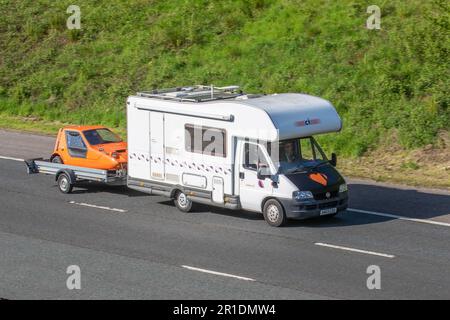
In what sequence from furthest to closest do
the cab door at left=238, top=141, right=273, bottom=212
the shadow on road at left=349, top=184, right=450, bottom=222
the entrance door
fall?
the entrance door
the shadow on road at left=349, top=184, right=450, bottom=222
the cab door at left=238, top=141, right=273, bottom=212

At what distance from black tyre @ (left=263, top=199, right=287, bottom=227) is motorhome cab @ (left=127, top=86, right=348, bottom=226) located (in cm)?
2

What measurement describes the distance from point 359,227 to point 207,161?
381cm

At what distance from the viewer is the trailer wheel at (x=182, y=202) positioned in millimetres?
23688

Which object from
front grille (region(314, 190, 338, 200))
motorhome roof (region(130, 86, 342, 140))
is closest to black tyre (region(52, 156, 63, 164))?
motorhome roof (region(130, 86, 342, 140))

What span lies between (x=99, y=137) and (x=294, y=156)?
659 centimetres

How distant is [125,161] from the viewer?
25672mm

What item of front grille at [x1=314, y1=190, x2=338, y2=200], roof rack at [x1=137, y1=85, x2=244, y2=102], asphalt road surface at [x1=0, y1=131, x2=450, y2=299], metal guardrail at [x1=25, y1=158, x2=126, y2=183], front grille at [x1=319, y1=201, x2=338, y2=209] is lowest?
asphalt road surface at [x1=0, y1=131, x2=450, y2=299]

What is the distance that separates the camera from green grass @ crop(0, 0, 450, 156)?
101ft

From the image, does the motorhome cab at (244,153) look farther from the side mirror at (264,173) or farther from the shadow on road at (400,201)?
the shadow on road at (400,201)

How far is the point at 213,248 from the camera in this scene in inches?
810

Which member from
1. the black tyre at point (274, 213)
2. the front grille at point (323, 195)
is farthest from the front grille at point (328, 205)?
the black tyre at point (274, 213)

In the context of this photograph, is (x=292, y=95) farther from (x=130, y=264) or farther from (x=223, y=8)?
(x=223, y=8)

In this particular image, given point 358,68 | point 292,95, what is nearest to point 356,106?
point 358,68

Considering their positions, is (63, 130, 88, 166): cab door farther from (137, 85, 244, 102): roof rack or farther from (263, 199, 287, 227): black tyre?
(263, 199, 287, 227): black tyre
